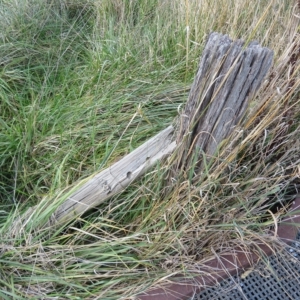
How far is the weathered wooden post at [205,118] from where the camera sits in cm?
147

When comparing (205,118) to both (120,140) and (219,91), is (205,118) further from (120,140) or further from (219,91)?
(120,140)

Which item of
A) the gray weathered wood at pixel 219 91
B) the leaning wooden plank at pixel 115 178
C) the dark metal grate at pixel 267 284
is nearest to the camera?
the gray weathered wood at pixel 219 91

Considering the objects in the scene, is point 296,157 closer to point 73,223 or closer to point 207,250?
point 207,250

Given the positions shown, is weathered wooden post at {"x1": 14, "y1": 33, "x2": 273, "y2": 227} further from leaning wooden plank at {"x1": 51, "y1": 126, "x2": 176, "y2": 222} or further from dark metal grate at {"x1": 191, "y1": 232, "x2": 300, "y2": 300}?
dark metal grate at {"x1": 191, "y1": 232, "x2": 300, "y2": 300}

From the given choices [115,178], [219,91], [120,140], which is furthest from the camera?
[120,140]

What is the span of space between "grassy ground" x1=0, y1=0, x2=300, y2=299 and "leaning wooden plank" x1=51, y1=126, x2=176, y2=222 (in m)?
0.05

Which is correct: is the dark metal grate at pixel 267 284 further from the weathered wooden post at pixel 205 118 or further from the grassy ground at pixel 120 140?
the weathered wooden post at pixel 205 118

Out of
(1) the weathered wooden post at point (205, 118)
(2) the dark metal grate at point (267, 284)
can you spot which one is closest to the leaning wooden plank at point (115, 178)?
(1) the weathered wooden post at point (205, 118)

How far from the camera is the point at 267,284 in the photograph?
65.6 inches

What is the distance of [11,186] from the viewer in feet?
7.25

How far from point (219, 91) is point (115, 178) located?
1.89 feet

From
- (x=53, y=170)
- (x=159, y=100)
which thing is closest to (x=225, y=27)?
(x=159, y=100)

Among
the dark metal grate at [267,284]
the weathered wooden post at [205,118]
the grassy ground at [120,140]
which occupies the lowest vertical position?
the dark metal grate at [267,284]

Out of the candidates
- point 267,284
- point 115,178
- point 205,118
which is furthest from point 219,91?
point 267,284
